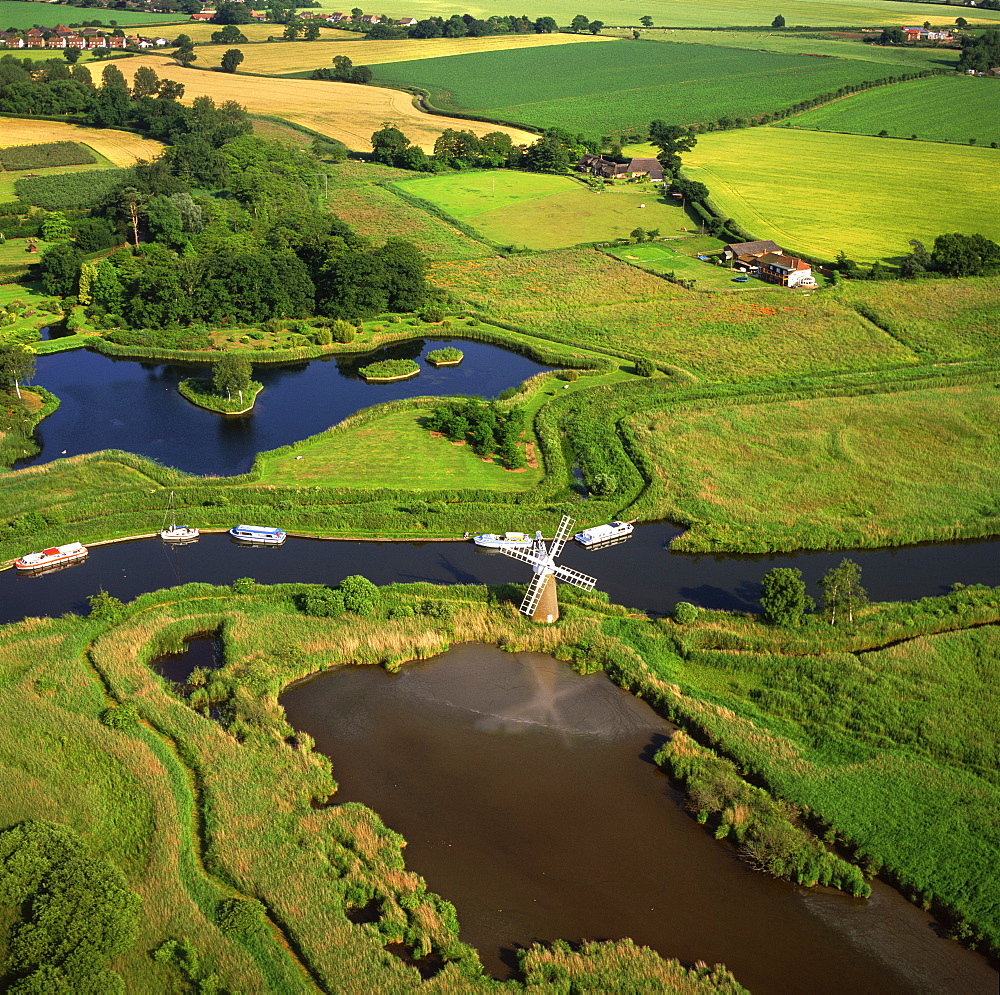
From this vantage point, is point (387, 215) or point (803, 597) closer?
point (803, 597)

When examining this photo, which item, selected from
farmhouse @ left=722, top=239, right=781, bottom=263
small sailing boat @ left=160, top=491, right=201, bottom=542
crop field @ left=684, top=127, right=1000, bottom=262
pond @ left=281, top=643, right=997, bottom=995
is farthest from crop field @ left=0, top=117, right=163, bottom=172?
pond @ left=281, top=643, right=997, bottom=995

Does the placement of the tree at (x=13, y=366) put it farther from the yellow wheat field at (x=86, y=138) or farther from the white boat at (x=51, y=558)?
the yellow wheat field at (x=86, y=138)

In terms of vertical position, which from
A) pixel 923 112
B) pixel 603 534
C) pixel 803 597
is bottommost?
pixel 603 534

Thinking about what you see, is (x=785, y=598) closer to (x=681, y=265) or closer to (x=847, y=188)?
(x=681, y=265)

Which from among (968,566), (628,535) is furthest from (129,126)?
(968,566)

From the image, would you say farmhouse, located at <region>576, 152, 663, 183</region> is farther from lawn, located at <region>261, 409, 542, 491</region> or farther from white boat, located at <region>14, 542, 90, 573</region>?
white boat, located at <region>14, 542, 90, 573</region>

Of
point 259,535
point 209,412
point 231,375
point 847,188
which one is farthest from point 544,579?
point 847,188

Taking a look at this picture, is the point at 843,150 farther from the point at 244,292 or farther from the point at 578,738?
the point at 578,738
